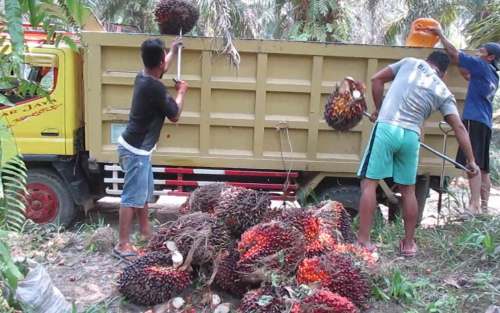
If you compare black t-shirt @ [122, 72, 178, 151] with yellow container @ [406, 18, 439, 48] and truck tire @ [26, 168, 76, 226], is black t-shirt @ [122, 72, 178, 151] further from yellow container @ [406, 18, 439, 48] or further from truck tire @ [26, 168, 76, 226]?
yellow container @ [406, 18, 439, 48]

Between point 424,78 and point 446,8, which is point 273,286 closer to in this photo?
point 424,78

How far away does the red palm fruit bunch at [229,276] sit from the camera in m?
3.25

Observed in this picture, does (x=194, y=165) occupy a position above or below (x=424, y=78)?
below

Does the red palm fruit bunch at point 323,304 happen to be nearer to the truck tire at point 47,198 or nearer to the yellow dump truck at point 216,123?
the yellow dump truck at point 216,123

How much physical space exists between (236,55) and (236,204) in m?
1.93

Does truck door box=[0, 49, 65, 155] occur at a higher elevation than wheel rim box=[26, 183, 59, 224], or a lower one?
higher

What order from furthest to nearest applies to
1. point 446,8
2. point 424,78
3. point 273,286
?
point 446,8 < point 424,78 < point 273,286

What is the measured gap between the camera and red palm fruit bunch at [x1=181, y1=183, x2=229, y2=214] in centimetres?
404

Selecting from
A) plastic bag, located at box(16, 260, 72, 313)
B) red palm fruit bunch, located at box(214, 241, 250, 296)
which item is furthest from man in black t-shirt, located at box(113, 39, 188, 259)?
plastic bag, located at box(16, 260, 72, 313)

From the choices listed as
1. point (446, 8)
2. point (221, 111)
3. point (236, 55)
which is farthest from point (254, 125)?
point (446, 8)

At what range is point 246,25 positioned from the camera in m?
9.90

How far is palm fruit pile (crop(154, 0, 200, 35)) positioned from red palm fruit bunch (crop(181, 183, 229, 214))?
195 cm

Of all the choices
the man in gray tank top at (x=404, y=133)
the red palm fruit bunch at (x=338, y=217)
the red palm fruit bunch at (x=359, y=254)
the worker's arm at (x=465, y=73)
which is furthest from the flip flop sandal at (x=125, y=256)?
the worker's arm at (x=465, y=73)

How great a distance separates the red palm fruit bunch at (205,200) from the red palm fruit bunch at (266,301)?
109 centimetres
